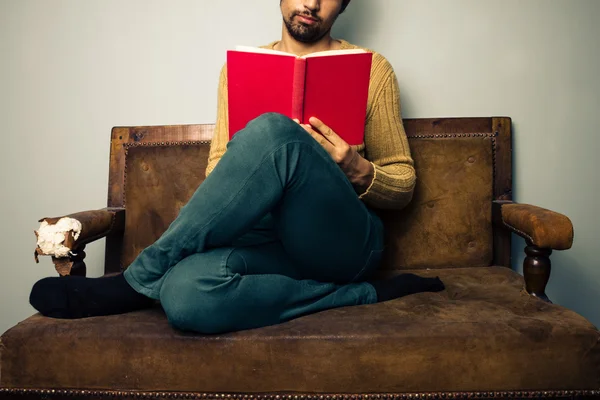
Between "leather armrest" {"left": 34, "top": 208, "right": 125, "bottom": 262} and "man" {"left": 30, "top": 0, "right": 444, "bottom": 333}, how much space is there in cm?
16

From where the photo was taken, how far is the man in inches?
40.1

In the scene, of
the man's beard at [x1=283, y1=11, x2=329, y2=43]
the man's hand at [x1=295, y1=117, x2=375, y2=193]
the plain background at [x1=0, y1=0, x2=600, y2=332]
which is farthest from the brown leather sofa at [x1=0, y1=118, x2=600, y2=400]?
the man's beard at [x1=283, y1=11, x2=329, y2=43]

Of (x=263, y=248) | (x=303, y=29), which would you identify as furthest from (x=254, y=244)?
(x=303, y=29)

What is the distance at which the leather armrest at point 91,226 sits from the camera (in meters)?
1.25

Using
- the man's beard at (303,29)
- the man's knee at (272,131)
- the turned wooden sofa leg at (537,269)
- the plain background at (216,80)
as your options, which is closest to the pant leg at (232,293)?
the man's knee at (272,131)

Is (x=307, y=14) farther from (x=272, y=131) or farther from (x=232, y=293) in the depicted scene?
(x=232, y=293)

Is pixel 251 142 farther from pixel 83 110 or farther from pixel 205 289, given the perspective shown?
pixel 83 110

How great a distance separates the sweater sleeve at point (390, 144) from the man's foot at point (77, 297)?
0.70 m

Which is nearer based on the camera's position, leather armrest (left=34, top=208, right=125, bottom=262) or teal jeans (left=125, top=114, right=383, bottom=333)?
teal jeans (left=125, top=114, right=383, bottom=333)

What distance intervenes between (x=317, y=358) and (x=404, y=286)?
0.40 metres

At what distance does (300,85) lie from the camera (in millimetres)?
1128

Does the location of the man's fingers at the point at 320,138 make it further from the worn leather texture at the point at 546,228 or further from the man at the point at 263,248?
the worn leather texture at the point at 546,228

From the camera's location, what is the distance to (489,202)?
1.62 metres

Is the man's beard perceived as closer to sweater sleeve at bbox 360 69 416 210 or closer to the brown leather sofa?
sweater sleeve at bbox 360 69 416 210
